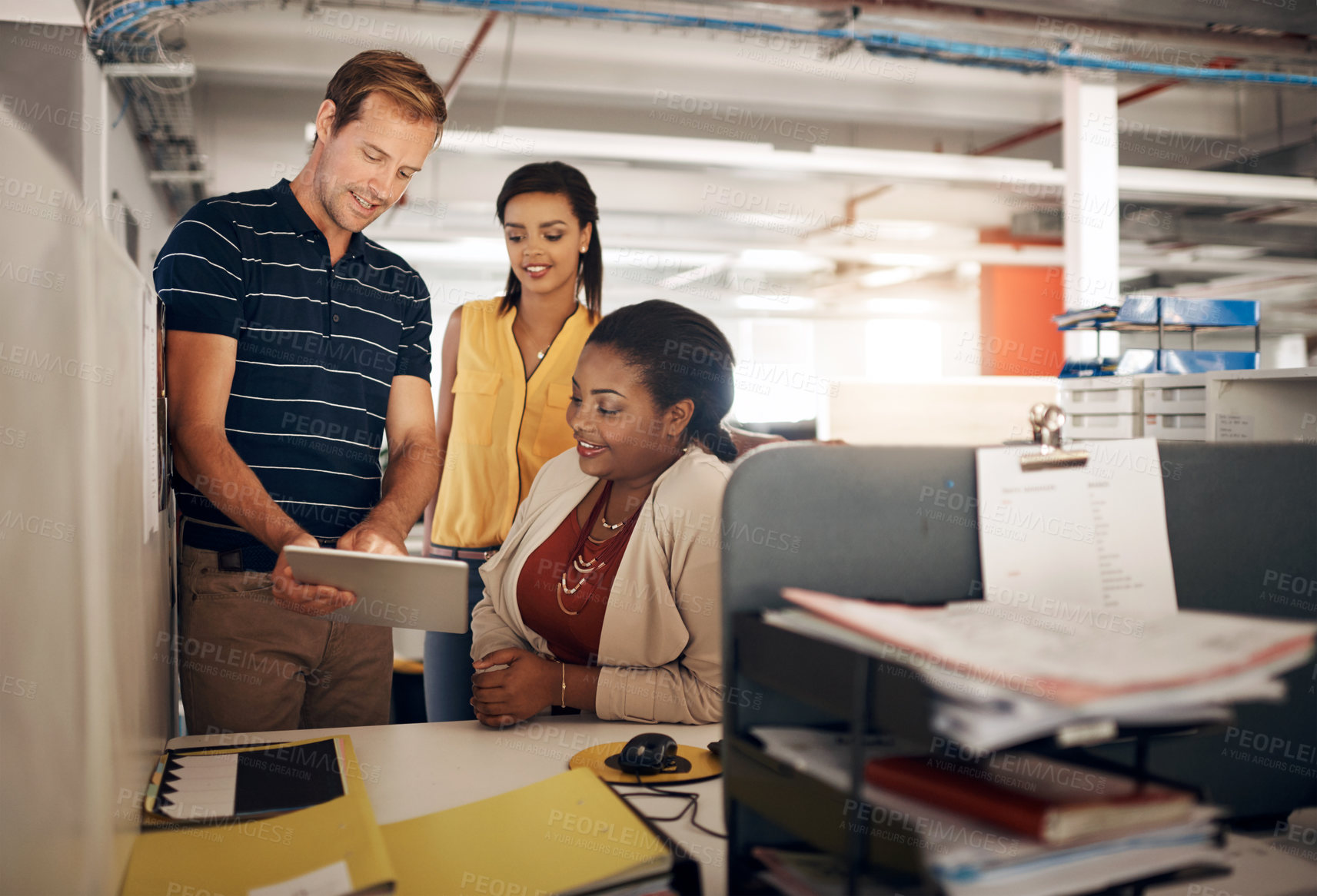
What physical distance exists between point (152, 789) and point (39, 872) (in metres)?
0.37

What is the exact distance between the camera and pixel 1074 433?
2580mm

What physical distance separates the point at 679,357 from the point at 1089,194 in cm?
354

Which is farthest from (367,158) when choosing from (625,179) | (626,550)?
(625,179)

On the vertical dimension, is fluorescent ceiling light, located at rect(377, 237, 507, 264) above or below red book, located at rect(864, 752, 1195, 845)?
above

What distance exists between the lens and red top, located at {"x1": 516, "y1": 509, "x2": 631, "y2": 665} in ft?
5.27

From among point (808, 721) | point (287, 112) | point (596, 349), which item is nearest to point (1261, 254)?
point (287, 112)

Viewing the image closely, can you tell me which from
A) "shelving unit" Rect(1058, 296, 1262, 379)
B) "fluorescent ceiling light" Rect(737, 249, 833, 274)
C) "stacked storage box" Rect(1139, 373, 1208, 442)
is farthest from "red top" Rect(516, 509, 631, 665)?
"fluorescent ceiling light" Rect(737, 249, 833, 274)

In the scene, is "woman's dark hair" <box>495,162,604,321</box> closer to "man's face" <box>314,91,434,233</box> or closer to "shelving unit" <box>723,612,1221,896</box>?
"man's face" <box>314,91,434,233</box>

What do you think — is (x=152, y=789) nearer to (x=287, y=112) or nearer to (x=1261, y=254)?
(x=287, y=112)

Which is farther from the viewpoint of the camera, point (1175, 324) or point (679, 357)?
point (1175, 324)

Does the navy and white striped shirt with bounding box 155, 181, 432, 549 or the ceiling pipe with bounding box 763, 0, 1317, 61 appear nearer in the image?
the navy and white striped shirt with bounding box 155, 181, 432, 549

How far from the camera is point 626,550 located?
62.0 inches

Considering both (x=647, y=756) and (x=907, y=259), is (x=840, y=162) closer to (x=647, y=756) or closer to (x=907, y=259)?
(x=907, y=259)

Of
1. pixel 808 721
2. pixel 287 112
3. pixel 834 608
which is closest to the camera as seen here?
pixel 834 608
